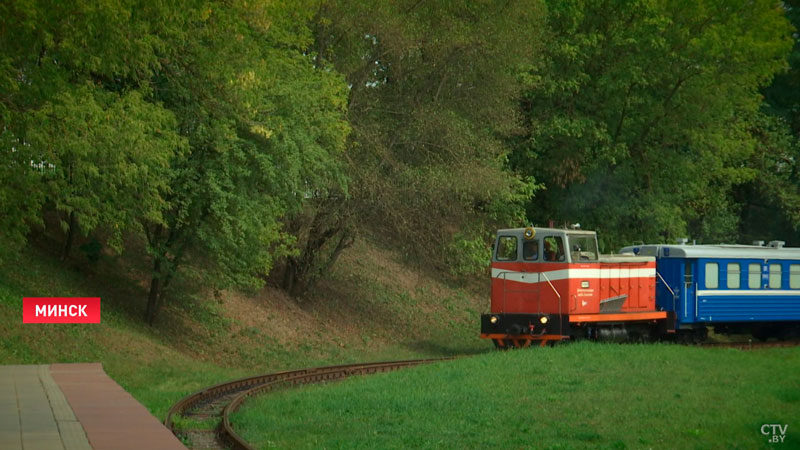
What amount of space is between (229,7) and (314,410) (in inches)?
439

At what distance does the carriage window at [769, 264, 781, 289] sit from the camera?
3172 cm

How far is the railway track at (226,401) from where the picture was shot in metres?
15.3

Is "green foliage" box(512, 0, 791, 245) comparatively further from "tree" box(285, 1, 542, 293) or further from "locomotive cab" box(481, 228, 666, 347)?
"locomotive cab" box(481, 228, 666, 347)

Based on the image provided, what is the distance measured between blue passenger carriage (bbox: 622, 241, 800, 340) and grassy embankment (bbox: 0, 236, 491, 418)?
6.74 m

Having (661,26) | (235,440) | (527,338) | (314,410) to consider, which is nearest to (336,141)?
(527,338)

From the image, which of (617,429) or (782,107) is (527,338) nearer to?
(617,429)

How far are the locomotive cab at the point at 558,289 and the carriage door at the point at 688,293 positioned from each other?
1524 mm

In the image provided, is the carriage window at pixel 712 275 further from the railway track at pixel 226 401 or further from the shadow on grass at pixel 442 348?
the railway track at pixel 226 401

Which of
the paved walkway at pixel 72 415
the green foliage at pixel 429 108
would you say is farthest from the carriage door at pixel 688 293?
the paved walkway at pixel 72 415

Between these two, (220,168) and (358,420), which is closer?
(358,420)

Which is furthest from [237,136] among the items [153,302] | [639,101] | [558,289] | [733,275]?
[639,101]

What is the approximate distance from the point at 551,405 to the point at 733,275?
632 inches

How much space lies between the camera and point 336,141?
27625 mm

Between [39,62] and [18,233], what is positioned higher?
[39,62]
